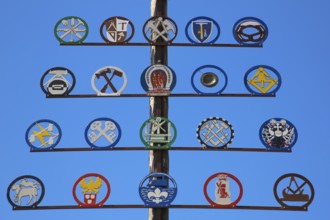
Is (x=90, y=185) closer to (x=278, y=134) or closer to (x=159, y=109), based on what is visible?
(x=159, y=109)

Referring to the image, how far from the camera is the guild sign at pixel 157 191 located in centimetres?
838

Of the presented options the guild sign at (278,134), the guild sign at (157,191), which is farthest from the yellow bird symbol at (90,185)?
the guild sign at (278,134)

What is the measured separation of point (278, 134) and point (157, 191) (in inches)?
68.3

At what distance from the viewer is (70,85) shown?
29.9 ft

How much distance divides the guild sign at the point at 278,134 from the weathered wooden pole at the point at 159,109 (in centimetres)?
127

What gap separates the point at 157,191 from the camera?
8.41m

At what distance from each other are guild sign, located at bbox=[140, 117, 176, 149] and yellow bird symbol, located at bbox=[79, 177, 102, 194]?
0.76 m

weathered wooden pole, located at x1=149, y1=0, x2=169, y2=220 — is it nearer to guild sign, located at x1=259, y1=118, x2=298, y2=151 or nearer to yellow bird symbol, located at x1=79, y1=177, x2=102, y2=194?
Answer: yellow bird symbol, located at x1=79, y1=177, x2=102, y2=194

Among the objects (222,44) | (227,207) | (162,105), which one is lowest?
(227,207)

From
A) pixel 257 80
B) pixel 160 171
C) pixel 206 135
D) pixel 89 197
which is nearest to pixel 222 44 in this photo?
pixel 257 80

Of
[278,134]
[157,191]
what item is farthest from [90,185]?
[278,134]

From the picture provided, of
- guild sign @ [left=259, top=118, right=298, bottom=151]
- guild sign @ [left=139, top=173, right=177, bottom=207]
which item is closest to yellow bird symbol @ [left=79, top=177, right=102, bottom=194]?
guild sign @ [left=139, top=173, right=177, bottom=207]

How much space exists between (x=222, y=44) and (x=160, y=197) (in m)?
2.26

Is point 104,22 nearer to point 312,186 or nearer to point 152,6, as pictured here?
point 152,6
